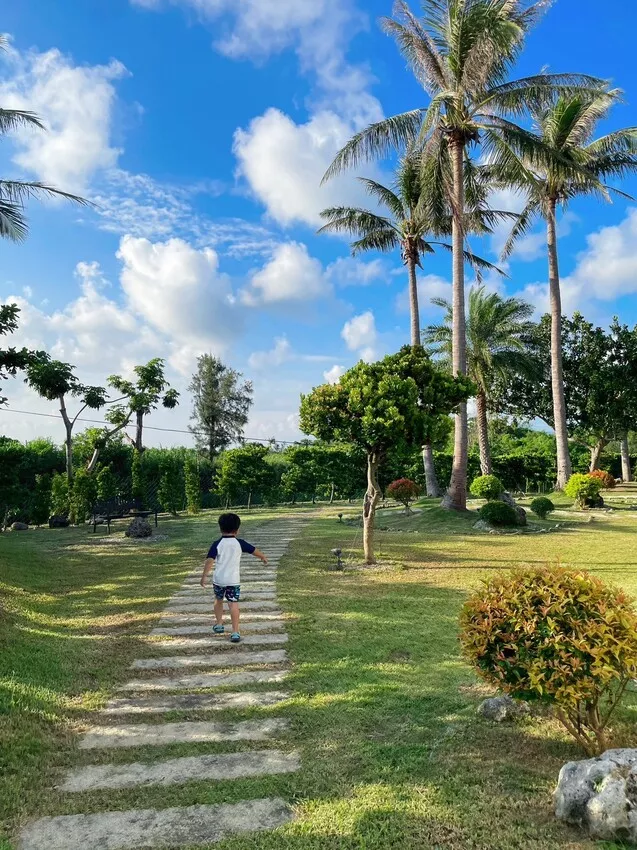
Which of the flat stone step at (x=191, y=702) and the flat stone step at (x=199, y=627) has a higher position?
the flat stone step at (x=199, y=627)

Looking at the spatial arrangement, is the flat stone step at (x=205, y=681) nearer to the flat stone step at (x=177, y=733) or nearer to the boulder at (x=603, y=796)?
the flat stone step at (x=177, y=733)

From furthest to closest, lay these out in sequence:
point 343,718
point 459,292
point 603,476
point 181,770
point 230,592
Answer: point 603,476 → point 459,292 → point 230,592 → point 343,718 → point 181,770

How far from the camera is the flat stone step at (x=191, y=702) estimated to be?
4.28m

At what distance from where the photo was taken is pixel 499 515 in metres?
15.7

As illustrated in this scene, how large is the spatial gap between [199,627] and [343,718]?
9.50 ft

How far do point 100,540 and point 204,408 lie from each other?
Answer: 25.3 m

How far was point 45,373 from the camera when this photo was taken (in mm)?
18078

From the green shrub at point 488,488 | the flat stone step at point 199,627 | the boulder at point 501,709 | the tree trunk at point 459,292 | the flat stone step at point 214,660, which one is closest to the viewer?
the boulder at point 501,709

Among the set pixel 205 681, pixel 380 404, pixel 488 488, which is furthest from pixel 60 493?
pixel 205 681

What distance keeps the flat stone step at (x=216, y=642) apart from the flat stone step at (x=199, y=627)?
190 millimetres

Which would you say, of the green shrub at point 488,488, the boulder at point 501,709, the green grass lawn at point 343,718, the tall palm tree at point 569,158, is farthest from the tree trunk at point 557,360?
the boulder at point 501,709

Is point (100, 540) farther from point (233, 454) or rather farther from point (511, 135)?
point (511, 135)

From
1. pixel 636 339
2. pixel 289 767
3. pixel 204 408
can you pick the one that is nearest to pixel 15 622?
pixel 289 767

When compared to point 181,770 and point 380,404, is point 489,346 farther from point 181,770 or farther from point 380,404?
point 181,770
